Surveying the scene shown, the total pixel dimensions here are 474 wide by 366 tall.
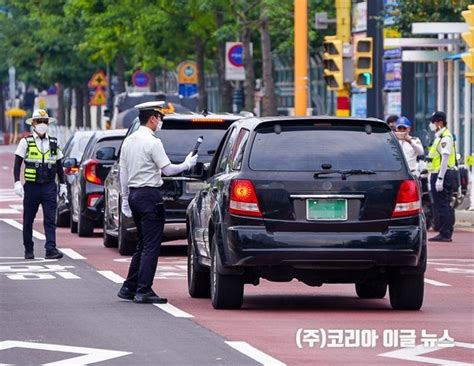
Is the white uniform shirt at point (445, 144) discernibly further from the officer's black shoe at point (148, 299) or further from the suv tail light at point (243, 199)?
the suv tail light at point (243, 199)

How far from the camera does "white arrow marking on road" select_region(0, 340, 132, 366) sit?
11426 millimetres

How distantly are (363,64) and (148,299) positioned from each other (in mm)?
17799

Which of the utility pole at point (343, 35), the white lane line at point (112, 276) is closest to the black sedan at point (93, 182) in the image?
the white lane line at point (112, 276)

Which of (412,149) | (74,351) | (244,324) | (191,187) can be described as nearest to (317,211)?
(244,324)

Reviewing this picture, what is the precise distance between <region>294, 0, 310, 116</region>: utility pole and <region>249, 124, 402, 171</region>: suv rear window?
1886 centimetres

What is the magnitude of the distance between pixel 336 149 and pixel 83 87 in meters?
70.7

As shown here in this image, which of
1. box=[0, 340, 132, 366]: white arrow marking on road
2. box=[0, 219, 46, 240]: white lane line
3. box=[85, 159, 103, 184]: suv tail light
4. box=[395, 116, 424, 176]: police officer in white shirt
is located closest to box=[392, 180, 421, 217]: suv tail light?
box=[0, 340, 132, 366]: white arrow marking on road

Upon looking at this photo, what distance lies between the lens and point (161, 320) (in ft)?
46.6

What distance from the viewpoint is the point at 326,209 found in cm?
1477

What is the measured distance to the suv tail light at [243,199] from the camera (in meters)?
14.8

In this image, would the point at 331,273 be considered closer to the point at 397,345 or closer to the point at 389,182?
the point at 389,182

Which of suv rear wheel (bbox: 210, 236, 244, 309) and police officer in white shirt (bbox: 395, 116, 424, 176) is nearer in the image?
suv rear wheel (bbox: 210, 236, 244, 309)

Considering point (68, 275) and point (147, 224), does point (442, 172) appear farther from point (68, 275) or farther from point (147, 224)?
point (147, 224)

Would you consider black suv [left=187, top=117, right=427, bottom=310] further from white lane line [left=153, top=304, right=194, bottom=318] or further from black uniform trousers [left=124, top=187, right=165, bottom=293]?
black uniform trousers [left=124, top=187, right=165, bottom=293]
